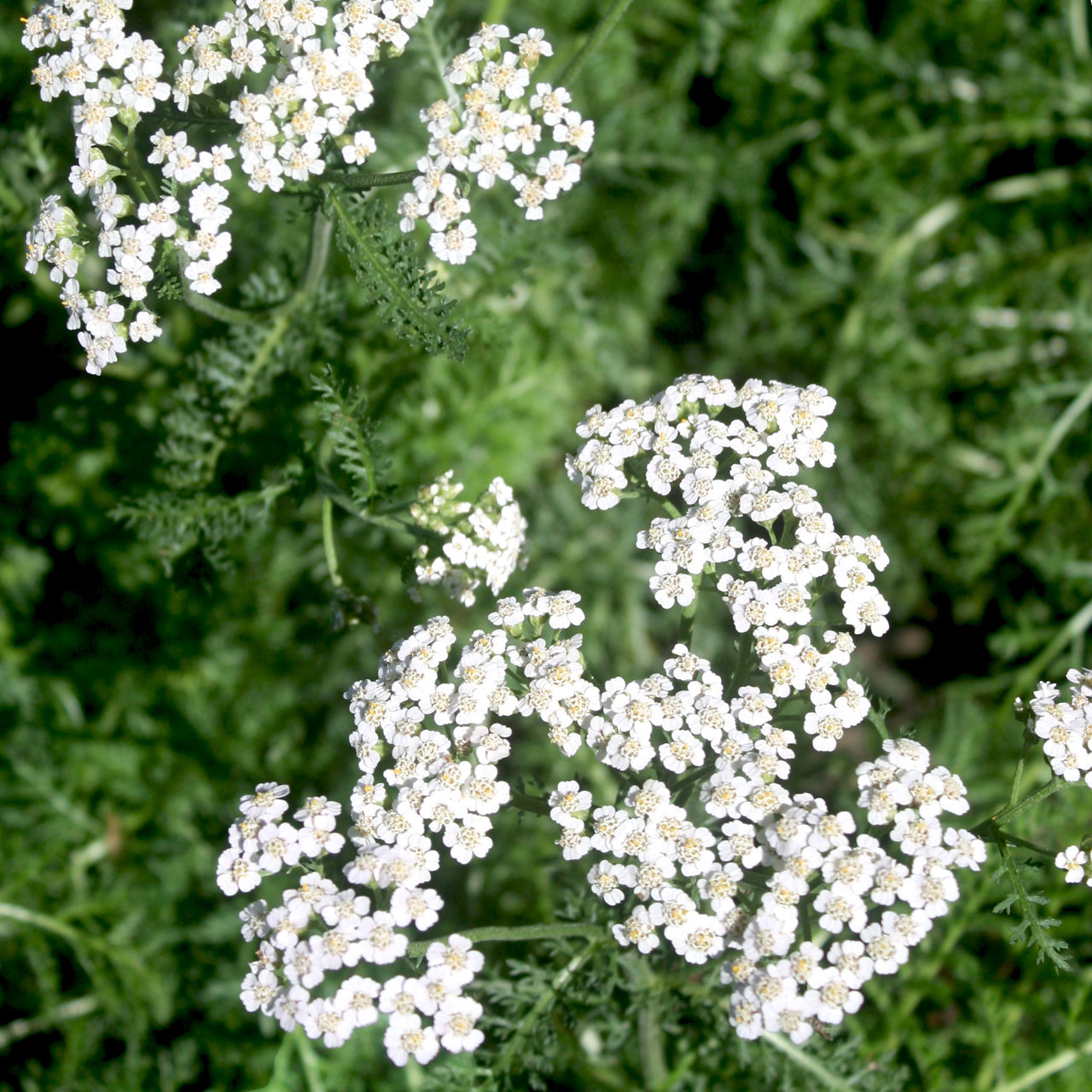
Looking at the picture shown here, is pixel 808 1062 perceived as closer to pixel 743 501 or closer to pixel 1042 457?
pixel 743 501

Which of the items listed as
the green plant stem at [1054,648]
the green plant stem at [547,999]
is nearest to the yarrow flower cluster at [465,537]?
the green plant stem at [547,999]

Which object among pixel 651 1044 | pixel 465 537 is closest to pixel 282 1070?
pixel 651 1044

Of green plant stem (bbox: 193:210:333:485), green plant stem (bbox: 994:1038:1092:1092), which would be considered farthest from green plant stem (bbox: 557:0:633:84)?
green plant stem (bbox: 994:1038:1092:1092)

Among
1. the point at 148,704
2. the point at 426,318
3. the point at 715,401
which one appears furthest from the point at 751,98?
the point at 148,704

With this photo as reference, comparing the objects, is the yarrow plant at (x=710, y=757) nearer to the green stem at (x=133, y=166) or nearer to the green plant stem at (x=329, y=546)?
the green plant stem at (x=329, y=546)

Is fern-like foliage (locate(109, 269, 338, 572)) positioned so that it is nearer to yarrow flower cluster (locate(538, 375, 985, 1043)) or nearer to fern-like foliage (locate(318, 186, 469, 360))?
fern-like foliage (locate(318, 186, 469, 360))

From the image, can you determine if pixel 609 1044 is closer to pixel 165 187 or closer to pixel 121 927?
pixel 121 927
